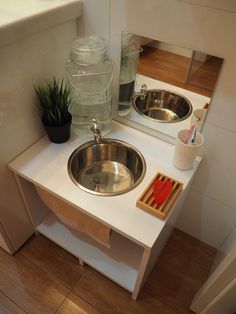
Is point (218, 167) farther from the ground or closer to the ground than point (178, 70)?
closer to the ground

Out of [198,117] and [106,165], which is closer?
[198,117]

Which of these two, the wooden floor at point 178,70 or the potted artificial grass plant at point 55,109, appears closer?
the wooden floor at point 178,70

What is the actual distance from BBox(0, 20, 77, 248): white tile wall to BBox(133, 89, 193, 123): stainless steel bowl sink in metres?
0.38

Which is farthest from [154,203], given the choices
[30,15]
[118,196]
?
[30,15]

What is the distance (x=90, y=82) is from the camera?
42.5 inches

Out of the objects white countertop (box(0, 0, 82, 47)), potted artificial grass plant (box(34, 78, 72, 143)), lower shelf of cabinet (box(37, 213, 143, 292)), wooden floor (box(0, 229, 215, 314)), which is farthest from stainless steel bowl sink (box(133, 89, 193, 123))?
wooden floor (box(0, 229, 215, 314))

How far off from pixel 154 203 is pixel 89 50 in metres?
0.60

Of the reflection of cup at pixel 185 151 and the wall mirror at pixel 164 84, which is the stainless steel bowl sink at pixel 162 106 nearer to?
the wall mirror at pixel 164 84

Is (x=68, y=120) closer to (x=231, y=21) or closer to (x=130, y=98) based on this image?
(x=130, y=98)

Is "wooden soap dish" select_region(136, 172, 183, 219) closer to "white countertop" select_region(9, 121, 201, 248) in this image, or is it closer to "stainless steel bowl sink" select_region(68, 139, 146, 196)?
"white countertop" select_region(9, 121, 201, 248)

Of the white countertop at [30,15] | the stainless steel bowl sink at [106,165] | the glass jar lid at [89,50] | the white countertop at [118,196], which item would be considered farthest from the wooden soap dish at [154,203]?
the white countertop at [30,15]

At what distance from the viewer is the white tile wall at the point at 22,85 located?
0.80m

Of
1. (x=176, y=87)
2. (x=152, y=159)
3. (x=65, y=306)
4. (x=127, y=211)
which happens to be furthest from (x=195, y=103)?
(x=65, y=306)

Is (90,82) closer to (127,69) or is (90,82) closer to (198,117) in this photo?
(127,69)
